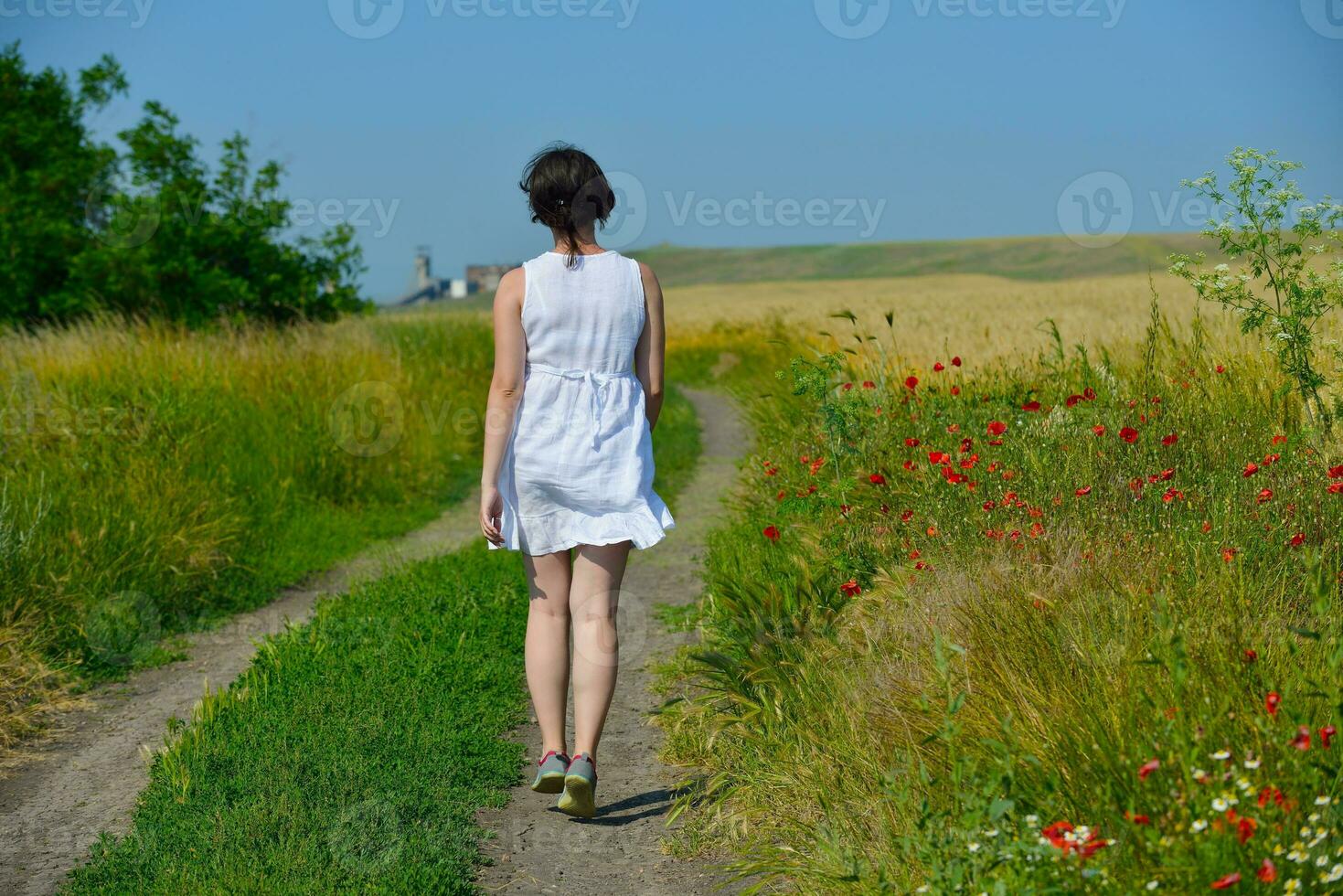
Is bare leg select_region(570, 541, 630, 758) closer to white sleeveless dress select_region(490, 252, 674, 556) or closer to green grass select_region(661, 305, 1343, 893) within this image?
white sleeveless dress select_region(490, 252, 674, 556)

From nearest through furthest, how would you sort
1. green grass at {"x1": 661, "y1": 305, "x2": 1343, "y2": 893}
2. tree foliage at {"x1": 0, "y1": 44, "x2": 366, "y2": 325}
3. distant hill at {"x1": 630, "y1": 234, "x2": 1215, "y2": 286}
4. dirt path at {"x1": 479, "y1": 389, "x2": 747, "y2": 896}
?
green grass at {"x1": 661, "y1": 305, "x2": 1343, "y2": 893} → dirt path at {"x1": 479, "y1": 389, "x2": 747, "y2": 896} → tree foliage at {"x1": 0, "y1": 44, "x2": 366, "y2": 325} → distant hill at {"x1": 630, "y1": 234, "x2": 1215, "y2": 286}

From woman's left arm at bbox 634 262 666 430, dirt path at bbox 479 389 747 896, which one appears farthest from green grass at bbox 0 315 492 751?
woman's left arm at bbox 634 262 666 430

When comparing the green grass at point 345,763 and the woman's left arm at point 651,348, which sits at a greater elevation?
the woman's left arm at point 651,348

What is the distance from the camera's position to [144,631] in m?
6.74

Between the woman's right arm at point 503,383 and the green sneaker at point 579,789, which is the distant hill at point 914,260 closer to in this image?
the woman's right arm at point 503,383

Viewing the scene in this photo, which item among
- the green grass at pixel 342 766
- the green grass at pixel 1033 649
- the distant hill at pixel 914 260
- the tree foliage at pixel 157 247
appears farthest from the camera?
the distant hill at pixel 914 260

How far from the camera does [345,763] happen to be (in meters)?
4.28

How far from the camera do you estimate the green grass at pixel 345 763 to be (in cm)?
354

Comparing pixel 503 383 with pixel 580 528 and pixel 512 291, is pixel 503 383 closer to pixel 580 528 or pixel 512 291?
pixel 512 291

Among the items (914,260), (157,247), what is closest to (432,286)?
(914,260)

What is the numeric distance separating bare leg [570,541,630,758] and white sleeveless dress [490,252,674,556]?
118 millimetres

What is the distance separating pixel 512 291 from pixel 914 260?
114m

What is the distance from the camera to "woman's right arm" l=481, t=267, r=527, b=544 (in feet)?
13.5

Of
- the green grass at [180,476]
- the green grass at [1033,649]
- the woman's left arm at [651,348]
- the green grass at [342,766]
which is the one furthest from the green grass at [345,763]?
the woman's left arm at [651,348]
